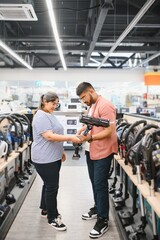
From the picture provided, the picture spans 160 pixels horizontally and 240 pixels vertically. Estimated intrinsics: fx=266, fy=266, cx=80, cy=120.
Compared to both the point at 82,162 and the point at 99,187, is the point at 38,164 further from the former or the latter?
the point at 82,162

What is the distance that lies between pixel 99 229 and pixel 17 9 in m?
3.16

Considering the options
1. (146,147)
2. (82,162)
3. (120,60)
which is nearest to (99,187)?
(146,147)

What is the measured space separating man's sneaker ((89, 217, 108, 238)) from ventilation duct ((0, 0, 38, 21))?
2.94 meters

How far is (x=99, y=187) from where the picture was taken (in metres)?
3.01

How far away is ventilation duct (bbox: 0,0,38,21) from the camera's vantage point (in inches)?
143

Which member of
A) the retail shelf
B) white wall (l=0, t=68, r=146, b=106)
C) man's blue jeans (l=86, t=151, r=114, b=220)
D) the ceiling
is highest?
the ceiling

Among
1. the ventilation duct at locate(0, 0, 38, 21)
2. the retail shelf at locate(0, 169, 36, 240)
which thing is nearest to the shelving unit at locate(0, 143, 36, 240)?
the retail shelf at locate(0, 169, 36, 240)

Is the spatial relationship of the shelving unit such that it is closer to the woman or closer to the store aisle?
the store aisle

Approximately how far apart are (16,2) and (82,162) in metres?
4.47

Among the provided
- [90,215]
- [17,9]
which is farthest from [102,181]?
[17,9]

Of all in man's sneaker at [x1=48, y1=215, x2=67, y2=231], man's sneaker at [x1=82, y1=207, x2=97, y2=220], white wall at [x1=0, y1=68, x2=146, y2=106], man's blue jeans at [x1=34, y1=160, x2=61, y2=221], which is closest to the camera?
man's blue jeans at [x1=34, y1=160, x2=61, y2=221]

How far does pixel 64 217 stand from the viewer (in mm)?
3662

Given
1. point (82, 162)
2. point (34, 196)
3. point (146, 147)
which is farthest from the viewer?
point (82, 162)

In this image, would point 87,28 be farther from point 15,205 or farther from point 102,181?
point 102,181
